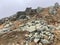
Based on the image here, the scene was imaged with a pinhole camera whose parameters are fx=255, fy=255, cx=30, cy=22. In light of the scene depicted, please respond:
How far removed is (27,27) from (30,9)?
8138 mm

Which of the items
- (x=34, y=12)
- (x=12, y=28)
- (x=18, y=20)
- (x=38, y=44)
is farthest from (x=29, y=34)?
(x=34, y=12)

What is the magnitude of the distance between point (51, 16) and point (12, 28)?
20.6 feet

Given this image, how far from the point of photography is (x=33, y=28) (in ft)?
101

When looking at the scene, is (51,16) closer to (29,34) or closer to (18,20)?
(18,20)

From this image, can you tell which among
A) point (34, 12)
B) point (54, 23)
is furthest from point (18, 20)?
point (54, 23)

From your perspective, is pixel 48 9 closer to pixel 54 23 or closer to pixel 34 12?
pixel 34 12

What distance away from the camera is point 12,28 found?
33.3 meters

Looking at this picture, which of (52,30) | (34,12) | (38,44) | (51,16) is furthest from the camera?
(34,12)

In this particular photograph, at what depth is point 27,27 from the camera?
31.9 metres

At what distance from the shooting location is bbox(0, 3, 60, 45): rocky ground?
28530 millimetres

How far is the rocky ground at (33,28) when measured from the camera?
2853cm

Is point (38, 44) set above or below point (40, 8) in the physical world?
below

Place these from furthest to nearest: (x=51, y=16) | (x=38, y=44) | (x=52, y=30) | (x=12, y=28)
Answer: (x=51, y=16) → (x=12, y=28) → (x=52, y=30) → (x=38, y=44)

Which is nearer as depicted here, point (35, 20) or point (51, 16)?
point (35, 20)
